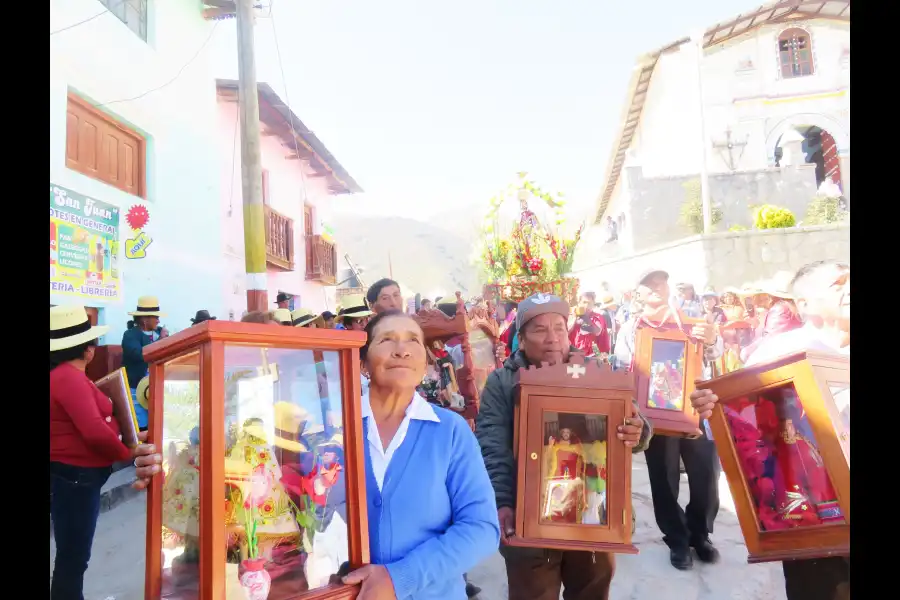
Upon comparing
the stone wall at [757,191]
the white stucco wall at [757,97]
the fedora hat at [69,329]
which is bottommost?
the fedora hat at [69,329]

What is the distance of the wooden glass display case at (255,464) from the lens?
4.28ft

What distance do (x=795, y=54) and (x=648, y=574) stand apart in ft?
68.9

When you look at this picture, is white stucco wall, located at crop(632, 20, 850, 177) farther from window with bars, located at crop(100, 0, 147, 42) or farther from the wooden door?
window with bars, located at crop(100, 0, 147, 42)

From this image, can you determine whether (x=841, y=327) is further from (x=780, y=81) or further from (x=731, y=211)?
(x=780, y=81)

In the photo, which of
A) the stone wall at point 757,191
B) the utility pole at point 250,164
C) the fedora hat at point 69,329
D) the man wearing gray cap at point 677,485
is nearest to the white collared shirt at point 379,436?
the fedora hat at point 69,329

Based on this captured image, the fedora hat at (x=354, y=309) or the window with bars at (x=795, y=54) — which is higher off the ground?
the window with bars at (x=795, y=54)

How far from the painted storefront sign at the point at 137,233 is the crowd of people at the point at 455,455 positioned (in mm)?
3994

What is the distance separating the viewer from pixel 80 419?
2609 mm

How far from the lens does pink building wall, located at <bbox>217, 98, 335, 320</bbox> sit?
10.0 metres

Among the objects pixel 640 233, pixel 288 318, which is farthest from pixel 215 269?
pixel 640 233

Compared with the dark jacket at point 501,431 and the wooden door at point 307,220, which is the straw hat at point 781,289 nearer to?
the dark jacket at point 501,431

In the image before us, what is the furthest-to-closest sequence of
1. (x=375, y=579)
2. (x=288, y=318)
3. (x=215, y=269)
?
(x=215, y=269), (x=288, y=318), (x=375, y=579)
